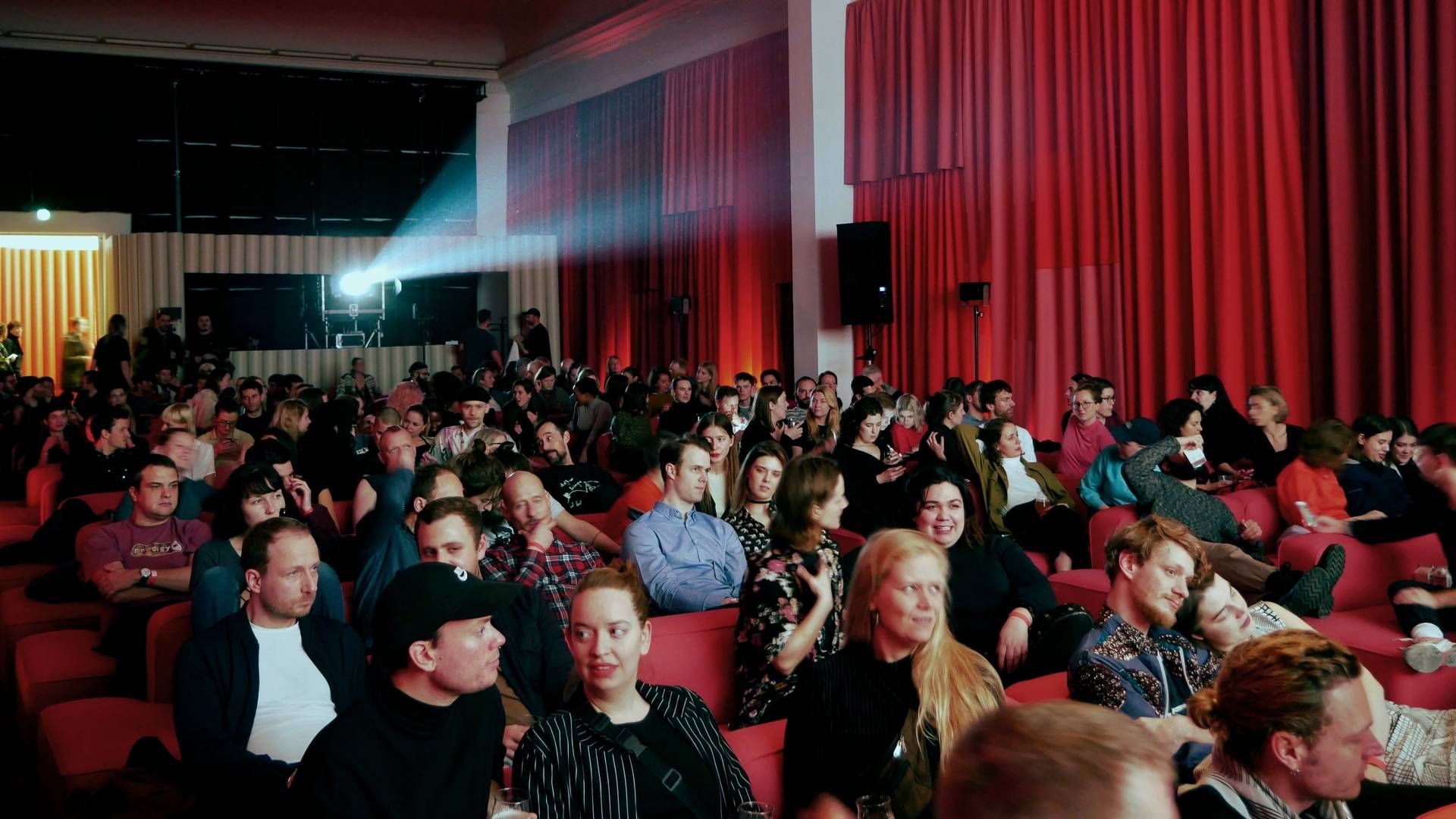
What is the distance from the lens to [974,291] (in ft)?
37.9

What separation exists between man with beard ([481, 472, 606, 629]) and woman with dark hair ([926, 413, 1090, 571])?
7.95 feet

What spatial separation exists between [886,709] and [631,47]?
1535cm

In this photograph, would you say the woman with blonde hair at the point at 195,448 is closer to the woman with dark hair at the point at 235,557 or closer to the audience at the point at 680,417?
the woman with dark hair at the point at 235,557

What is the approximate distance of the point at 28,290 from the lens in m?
17.6

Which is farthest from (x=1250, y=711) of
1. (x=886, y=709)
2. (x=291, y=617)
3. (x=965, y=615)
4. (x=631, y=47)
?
(x=631, y=47)

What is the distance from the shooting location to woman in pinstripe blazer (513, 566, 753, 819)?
254 centimetres

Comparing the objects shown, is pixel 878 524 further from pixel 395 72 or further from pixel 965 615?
pixel 395 72

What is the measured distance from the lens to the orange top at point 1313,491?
574 cm

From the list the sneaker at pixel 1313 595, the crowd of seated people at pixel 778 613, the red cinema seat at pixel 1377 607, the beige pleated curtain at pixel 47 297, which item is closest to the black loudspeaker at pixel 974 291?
the crowd of seated people at pixel 778 613

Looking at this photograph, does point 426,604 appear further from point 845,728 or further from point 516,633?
point 516,633

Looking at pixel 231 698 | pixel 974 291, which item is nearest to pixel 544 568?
pixel 231 698

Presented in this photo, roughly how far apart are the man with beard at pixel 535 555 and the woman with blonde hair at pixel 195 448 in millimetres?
3170

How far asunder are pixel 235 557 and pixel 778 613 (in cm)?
189

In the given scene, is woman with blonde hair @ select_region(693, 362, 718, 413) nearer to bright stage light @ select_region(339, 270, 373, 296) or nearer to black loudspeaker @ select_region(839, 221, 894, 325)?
black loudspeaker @ select_region(839, 221, 894, 325)
